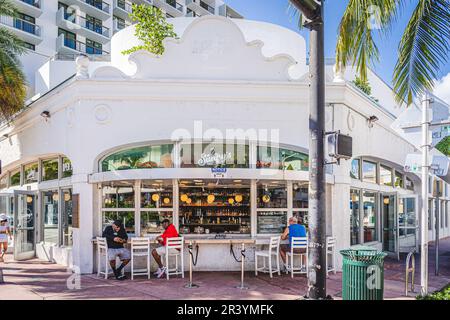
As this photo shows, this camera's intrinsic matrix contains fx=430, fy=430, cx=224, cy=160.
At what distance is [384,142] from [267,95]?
6.01 metres

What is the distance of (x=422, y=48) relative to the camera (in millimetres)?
8312

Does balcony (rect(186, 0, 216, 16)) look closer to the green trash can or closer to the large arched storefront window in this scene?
the large arched storefront window

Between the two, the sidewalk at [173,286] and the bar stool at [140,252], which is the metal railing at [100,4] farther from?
the bar stool at [140,252]

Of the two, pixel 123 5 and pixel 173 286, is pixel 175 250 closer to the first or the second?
pixel 173 286

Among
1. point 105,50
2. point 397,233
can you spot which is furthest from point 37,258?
point 105,50

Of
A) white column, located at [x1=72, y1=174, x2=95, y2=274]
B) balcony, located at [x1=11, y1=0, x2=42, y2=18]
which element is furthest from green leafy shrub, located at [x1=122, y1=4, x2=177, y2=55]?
balcony, located at [x1=11, y1=0, x2=42, y2=18]

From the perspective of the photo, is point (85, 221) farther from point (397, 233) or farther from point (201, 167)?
point (397, 233)

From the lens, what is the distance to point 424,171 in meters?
7.68

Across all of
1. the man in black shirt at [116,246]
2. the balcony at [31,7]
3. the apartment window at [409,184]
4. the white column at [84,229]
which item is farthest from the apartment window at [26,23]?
the apartment window at [409,184]

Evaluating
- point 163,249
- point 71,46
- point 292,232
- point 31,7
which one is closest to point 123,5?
point 71,46

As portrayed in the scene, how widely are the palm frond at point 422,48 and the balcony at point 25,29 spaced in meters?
35.3

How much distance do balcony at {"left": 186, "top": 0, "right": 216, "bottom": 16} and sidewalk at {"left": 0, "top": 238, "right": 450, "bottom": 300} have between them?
45364 mm

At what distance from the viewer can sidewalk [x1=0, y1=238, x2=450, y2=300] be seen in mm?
9055
